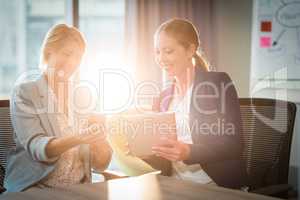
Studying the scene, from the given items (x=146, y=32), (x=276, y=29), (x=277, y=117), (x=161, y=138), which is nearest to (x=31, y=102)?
(x=161, y=138)

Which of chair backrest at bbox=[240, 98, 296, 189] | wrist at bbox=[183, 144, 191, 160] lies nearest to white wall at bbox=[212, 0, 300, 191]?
chair backrest at bbox=[240, 98, 296, 189]

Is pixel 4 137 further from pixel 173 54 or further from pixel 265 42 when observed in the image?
pixel 265 42

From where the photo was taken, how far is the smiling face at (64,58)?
6.34ft

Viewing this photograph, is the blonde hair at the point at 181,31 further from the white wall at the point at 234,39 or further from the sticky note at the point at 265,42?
the white wall at the point at 234,39

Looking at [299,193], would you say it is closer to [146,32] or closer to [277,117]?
[277,117]

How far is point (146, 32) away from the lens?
3.09 metres

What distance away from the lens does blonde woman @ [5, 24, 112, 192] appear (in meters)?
1.82

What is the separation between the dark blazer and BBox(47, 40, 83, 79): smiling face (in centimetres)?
52

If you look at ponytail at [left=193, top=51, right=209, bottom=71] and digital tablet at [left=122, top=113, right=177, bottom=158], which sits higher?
ponytail at [left=193, top=51, right=209, bottom=71]

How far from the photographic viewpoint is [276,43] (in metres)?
2.95

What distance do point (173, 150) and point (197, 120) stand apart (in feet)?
0.69

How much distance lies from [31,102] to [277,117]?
1.06 metres

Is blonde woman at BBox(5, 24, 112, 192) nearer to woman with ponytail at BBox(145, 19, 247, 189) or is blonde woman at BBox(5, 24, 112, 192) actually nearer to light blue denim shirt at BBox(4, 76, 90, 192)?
light blue denim shirt at BBox(4, 76, 90, 192)

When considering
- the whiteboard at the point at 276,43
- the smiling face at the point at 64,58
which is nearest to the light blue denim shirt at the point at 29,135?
the smiling face at the point at 64,58
